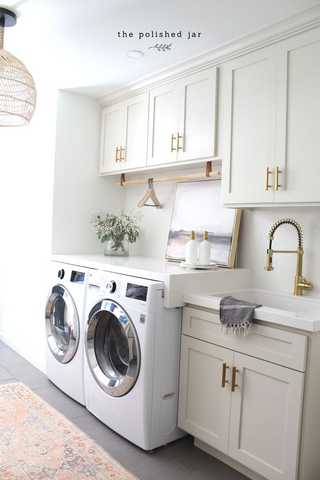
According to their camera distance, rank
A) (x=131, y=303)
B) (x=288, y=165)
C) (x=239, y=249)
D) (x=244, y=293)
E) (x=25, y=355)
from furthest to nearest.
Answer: (x=25, y=355)
(x=239, y=249)
(x=244, y=293)
(x=131, y=303)
(x=288, y=165)

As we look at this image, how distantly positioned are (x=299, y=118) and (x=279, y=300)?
1.04m

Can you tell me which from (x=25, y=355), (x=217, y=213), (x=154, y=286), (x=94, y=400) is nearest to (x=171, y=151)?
(x=217, y=213)

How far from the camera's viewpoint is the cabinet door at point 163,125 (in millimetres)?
2730

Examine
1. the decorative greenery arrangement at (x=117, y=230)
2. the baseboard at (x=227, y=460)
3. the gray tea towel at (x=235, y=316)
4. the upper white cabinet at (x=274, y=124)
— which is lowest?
the baseboard at (x=227, y=460)

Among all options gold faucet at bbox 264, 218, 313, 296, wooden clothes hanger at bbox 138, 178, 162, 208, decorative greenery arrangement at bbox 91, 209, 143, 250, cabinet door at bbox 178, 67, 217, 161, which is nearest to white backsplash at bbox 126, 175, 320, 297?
gold faucet at bbox 264, 218, 313, 296

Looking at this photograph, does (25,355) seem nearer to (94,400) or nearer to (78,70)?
(94,400)

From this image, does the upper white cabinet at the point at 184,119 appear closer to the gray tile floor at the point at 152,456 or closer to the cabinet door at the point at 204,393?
the cabinet door at the point at 204,393

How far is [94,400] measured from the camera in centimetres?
247

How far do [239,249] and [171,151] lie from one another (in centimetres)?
85

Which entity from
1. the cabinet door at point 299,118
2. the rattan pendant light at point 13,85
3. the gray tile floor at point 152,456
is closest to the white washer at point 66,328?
the gray tile floor at point 152,456

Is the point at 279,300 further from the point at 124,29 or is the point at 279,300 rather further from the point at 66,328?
the point at 124,29

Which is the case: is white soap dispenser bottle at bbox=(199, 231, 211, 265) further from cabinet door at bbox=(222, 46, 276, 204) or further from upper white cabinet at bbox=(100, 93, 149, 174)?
upper white cabinet at bbox=(100, 93, 149, 174)

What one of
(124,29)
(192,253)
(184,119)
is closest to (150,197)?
(184,119)

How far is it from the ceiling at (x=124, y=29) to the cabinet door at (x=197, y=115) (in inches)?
6.5
